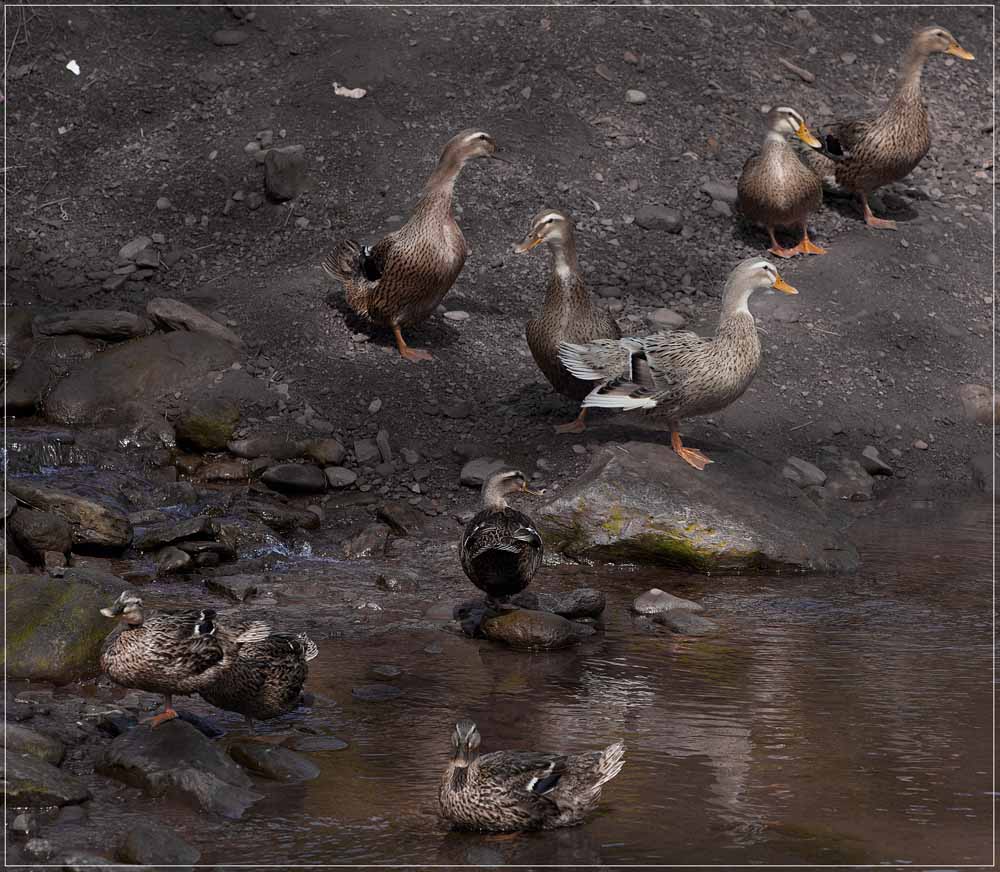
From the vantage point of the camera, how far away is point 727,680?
7043 mm

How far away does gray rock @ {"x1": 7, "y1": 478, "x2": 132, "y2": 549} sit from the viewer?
8.89 meters

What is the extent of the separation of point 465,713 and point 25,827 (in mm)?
2194

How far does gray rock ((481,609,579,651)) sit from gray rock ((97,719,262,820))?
214 centimetres

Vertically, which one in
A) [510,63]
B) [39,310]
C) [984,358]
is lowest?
[39,310]

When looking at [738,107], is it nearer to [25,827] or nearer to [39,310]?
[39,310]

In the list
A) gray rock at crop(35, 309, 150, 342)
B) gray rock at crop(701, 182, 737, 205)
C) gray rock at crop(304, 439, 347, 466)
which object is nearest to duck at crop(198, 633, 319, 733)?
gray rock at crop(304, 439, 347, 466)

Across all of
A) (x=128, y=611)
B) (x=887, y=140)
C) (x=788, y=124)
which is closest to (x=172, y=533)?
(x=128, y=611)

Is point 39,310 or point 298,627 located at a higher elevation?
point 298,627

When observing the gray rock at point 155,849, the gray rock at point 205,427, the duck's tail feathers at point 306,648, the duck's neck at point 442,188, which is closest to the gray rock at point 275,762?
the duck's tail feathers at point 306,648

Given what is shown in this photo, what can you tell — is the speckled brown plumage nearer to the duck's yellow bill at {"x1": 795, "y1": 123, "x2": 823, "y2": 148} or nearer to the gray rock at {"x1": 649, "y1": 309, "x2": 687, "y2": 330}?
the gray rock at {"x1": 649, "y1": 309, "x2": 687, "y2": 330}

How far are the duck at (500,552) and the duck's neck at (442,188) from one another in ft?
11.8

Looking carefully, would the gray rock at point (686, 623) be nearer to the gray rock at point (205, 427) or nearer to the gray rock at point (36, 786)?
the gray rock at point (36, 786)

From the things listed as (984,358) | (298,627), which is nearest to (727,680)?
(298,627)

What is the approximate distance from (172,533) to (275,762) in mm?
3406
